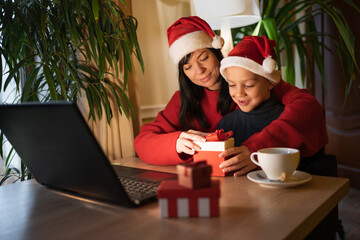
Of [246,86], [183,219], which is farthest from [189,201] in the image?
[246,86]

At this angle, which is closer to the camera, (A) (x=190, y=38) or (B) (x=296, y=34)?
(A) (x=190, y=38)

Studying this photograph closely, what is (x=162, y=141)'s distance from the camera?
1349 millimetres

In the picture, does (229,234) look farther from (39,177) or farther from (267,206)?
(39,177)

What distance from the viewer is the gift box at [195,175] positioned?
69 cm

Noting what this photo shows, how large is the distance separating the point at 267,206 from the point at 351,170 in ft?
8.96

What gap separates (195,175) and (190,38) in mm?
983

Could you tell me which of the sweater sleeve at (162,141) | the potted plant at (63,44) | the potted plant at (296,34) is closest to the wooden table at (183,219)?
the sweater sleeve at (162,141)

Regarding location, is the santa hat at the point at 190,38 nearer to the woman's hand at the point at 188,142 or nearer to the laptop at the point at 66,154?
the woman's hand at the point at 188,142

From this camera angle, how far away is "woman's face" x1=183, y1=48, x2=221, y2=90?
5.16 feet

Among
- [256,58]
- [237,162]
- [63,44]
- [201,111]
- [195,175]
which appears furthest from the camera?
[201,111]

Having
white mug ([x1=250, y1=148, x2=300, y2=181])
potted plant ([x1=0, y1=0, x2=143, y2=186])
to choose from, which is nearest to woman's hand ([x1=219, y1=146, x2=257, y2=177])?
white mug ([x1=250, y1=148, x2=300, y2=181])

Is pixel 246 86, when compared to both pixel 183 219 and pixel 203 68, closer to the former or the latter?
pixel 203 68

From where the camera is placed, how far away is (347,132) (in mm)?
3180

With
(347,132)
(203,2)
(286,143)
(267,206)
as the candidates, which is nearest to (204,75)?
(286,143)
